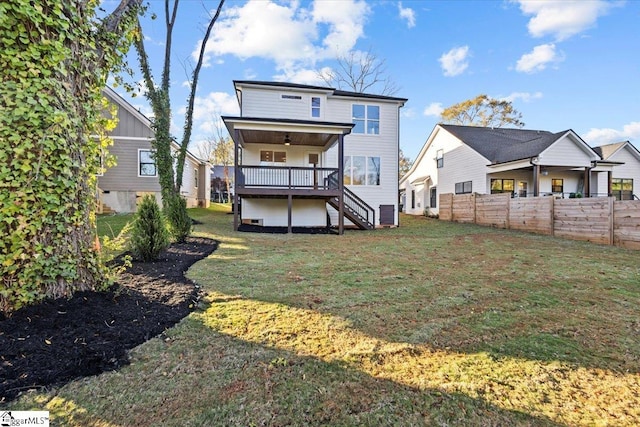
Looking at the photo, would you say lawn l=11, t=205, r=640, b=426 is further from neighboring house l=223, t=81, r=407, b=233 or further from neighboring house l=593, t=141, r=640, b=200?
neighboring house l=593, t=141, r=640, b=200

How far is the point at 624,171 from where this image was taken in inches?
828

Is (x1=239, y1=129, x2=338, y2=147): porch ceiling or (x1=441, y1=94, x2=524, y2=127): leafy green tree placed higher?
(x1=441, y1=94, x2=524, y2=127): leafy green tree

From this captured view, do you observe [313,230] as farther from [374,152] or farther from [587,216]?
[587,216]

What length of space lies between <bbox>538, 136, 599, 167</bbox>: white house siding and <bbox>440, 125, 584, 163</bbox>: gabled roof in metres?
0.31

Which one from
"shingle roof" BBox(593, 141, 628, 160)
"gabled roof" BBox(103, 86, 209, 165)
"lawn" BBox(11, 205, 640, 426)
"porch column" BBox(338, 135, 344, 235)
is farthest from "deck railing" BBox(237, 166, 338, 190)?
"shingle roof" BBox(593, 141, 628, 160)

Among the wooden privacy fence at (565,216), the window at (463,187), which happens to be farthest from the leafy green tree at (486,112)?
the wooden privacy fence at (565,216)

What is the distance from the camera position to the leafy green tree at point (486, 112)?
33.5 m

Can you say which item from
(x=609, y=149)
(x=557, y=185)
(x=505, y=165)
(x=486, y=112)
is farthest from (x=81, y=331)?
(x=486, y=112)

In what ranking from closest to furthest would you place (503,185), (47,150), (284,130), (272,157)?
(47,150), (284,130), (272,157), (503,185)

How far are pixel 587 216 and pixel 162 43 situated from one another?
17177 millimetres

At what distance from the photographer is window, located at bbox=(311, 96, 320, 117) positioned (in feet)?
48.1

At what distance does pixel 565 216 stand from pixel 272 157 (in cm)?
1236

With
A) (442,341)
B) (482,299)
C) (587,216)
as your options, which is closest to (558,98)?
(587,216)

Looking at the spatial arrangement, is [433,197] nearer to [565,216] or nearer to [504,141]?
[504,141]
